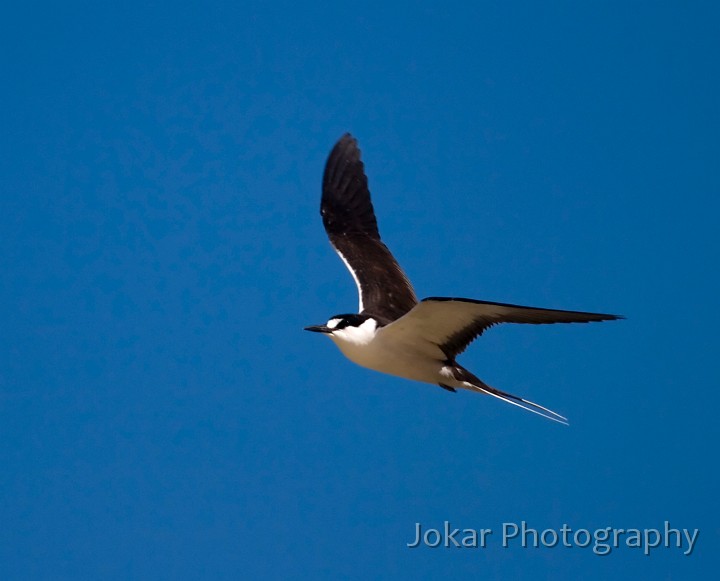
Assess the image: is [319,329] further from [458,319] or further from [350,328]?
[458,319]

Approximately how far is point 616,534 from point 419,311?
2.79 meters

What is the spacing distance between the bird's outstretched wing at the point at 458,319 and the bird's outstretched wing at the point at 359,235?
52.3 inches

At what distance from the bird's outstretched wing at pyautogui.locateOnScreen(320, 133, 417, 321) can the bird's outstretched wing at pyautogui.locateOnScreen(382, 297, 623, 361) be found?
1330 mm

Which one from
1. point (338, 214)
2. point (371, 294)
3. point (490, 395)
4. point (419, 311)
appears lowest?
point (490, 395)

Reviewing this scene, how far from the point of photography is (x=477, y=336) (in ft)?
24.1

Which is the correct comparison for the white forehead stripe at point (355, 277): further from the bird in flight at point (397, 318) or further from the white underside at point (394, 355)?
the white underside at point (394, 355)

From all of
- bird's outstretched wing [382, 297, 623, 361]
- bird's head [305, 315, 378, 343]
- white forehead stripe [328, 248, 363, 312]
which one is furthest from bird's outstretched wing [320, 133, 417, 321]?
bird's outstretched wing [382, 297, 623, 361]

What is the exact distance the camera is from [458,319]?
23.2 feet

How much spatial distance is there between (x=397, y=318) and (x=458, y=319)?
1214 millimetres

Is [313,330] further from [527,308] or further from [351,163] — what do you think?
[351,163]

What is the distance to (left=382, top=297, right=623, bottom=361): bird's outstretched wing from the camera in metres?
6.28

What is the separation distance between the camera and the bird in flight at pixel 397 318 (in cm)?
671

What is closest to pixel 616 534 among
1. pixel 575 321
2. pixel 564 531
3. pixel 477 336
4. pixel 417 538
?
pixel 564 531

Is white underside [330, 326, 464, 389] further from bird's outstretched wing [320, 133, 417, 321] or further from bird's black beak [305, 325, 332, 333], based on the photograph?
bird's outstretched wing [320, 133, 417, 321]
